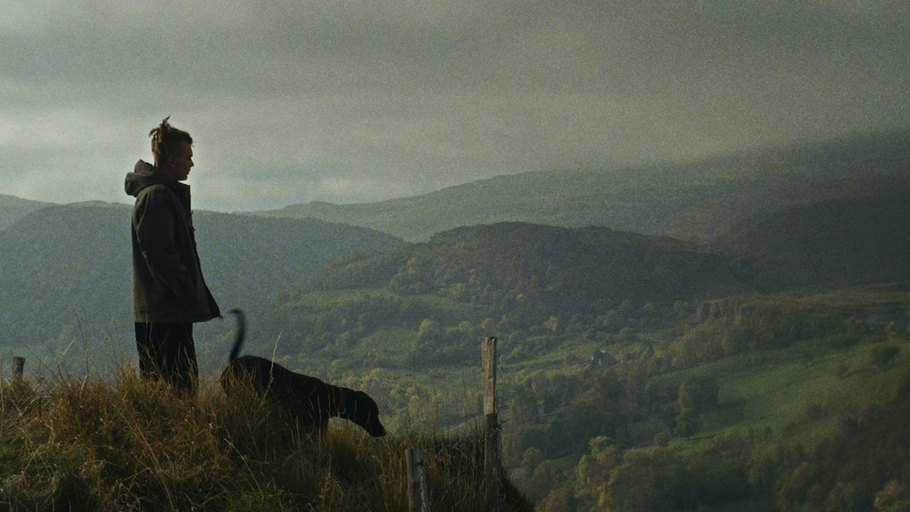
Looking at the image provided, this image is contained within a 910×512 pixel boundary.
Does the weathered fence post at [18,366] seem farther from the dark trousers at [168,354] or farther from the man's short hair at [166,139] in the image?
the man's short hair at [166,139]

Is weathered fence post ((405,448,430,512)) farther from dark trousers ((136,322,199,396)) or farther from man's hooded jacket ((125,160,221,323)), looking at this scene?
dark trousers ((136,322,199,396))

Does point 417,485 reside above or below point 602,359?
above

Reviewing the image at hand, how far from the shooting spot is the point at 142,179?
5.33 m

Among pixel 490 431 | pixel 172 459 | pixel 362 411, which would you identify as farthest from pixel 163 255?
pixel 490 431

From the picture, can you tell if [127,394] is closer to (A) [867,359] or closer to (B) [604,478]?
(B) [604,478]

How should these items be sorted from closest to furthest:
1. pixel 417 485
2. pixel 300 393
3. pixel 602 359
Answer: pixel 417 485
pixel 300 393
pixel 602 359

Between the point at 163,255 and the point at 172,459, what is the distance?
130cm

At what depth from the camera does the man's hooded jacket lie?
16.9 feet

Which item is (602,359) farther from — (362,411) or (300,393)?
(300,393)

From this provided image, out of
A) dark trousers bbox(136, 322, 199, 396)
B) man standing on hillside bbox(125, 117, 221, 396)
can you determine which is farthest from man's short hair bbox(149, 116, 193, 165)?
dark trousers bbox(136, 322, 199, 396)

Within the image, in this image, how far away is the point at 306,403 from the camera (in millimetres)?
5594

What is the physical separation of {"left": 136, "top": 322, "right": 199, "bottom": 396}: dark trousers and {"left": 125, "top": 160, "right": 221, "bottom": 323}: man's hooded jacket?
0.44 ft

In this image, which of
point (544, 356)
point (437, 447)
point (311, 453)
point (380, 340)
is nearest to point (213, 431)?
point (311, 453)

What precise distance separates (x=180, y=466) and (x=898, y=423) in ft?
524
